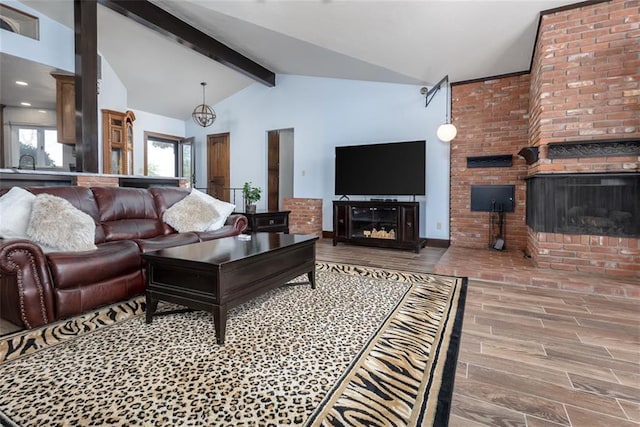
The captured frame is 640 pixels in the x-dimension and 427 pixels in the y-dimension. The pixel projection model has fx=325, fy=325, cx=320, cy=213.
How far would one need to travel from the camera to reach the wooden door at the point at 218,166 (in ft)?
25.0

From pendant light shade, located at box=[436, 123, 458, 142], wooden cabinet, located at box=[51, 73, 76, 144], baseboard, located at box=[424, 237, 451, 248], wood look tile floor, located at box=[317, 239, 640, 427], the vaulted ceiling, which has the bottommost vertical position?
wood look tile floor, located at box=[317, 239, 640, 427]

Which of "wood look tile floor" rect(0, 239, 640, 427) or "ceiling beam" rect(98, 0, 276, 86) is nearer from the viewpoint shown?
"wood look tile floor" rect(0, 239, 640, 427)

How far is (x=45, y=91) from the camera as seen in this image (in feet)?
18.3

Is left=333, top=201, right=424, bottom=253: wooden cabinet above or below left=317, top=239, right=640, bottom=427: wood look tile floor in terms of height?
above

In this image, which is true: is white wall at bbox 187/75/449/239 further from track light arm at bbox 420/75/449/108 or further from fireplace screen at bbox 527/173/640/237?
fireplace screen at bbox 527/173/640/237

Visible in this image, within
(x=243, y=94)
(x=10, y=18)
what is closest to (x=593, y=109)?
(x=243, y=94)

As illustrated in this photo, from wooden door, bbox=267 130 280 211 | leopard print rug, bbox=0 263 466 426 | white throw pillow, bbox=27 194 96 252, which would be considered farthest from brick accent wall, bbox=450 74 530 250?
white throw pillow, bbox=27 194 96 252

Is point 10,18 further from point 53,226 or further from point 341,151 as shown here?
point 341,151

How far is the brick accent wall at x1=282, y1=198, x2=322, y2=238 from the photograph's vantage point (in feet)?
20.1

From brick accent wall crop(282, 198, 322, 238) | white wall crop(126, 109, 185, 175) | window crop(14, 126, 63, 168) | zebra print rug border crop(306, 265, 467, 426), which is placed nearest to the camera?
zebra print rug border crop(306, 265, 467, 426)

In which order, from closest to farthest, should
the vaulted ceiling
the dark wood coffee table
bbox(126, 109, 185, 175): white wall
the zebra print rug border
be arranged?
1. the zebra print rug border
2. the dark wood coffee table
3. the vaulted ceiling
4. bbox(126, 109, 185, 175): white wall

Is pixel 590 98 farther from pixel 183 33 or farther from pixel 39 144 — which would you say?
pixel 39 144

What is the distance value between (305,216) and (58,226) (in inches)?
165

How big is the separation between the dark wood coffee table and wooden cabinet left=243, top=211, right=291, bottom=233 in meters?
3.23
